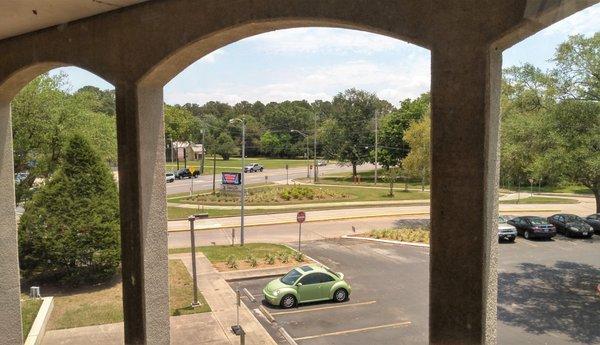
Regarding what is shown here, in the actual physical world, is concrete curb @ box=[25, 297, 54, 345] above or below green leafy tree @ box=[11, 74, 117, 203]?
below

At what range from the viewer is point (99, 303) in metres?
13.8

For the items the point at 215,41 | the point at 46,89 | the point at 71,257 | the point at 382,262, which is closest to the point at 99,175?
the point at 71,257

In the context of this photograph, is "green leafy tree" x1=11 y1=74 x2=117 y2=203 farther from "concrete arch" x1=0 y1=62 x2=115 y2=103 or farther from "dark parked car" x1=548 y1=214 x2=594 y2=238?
"dark parked car" x1=548 y1=214 x2=594 y2=238

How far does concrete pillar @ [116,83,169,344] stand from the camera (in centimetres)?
511

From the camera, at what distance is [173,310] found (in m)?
12.9

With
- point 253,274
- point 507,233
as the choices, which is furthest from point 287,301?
point 507,233

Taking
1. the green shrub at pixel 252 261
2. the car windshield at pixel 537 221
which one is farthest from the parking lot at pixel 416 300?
the car windshield at pixel 537 221

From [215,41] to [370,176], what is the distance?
57108 mm

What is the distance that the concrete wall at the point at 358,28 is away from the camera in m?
3.32

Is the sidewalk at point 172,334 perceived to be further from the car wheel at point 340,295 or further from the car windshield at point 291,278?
the car wheel at point 340,295

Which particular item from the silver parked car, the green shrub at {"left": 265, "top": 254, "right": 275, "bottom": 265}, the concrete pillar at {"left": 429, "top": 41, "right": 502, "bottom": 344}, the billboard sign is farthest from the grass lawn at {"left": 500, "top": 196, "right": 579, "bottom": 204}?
the concrete pillar at {"left": 429, "top": 41, "right": 502, "bottom": 344}

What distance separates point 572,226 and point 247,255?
16572mm

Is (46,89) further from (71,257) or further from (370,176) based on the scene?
(370,176)

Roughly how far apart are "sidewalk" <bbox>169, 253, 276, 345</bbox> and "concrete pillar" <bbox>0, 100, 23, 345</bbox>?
16.5 feet
